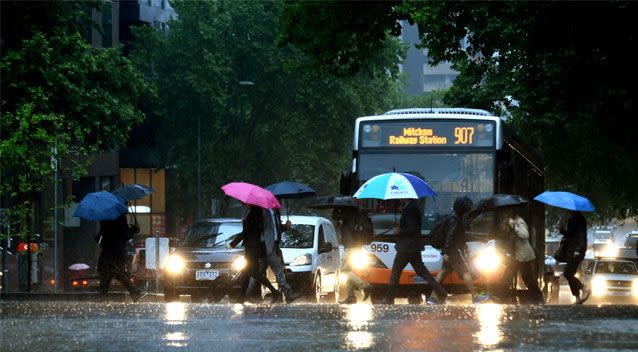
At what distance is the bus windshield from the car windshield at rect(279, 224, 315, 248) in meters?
4.05

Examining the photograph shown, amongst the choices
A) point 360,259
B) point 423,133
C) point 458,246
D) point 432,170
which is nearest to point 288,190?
point 423,133

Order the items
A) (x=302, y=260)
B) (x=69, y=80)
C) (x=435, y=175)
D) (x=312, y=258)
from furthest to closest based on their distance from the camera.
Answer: (x=69, y=80) → (x=312, y=258) → (x=302, y=260) → (x=435, y=175)

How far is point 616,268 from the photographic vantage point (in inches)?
1734

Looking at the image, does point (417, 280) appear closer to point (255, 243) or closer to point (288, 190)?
point (255, 243)

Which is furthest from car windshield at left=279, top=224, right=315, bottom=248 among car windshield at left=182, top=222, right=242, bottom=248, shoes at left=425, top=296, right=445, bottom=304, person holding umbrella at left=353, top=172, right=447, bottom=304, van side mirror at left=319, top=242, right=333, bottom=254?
shoes at left=425, top=296, right=445, bottom=304

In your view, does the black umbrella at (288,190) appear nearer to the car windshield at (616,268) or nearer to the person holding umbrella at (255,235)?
the person holding umbrella at (255,235)

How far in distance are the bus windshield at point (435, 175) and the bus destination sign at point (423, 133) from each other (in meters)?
0.19

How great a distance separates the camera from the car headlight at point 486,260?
69.5 ft

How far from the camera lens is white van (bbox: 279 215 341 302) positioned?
2500 centimetres

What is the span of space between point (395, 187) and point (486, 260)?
2047 mm

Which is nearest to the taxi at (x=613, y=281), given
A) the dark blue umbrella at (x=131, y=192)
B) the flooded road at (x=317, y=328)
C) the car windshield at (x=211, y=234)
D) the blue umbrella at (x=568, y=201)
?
the dark blue umbrella at (x=131, y=192)

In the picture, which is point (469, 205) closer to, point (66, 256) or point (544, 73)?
point (544, 73)

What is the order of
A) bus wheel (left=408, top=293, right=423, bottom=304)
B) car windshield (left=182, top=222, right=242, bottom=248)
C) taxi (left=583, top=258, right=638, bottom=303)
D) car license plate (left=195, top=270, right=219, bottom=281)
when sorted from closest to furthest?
bus wheel (left=408, top=293, right=423, bottom=304)
car license plate (left=195, top=270, right=219, bottom=281)
car windshield (left=182, top=222, right=242, bottom=248)
taxi (left=583, top=258, right=638, bottom=303)

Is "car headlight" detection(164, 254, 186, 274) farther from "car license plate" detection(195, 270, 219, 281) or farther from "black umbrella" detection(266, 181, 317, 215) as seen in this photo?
"black umbrella" detection(266, 181, 317, 215)
